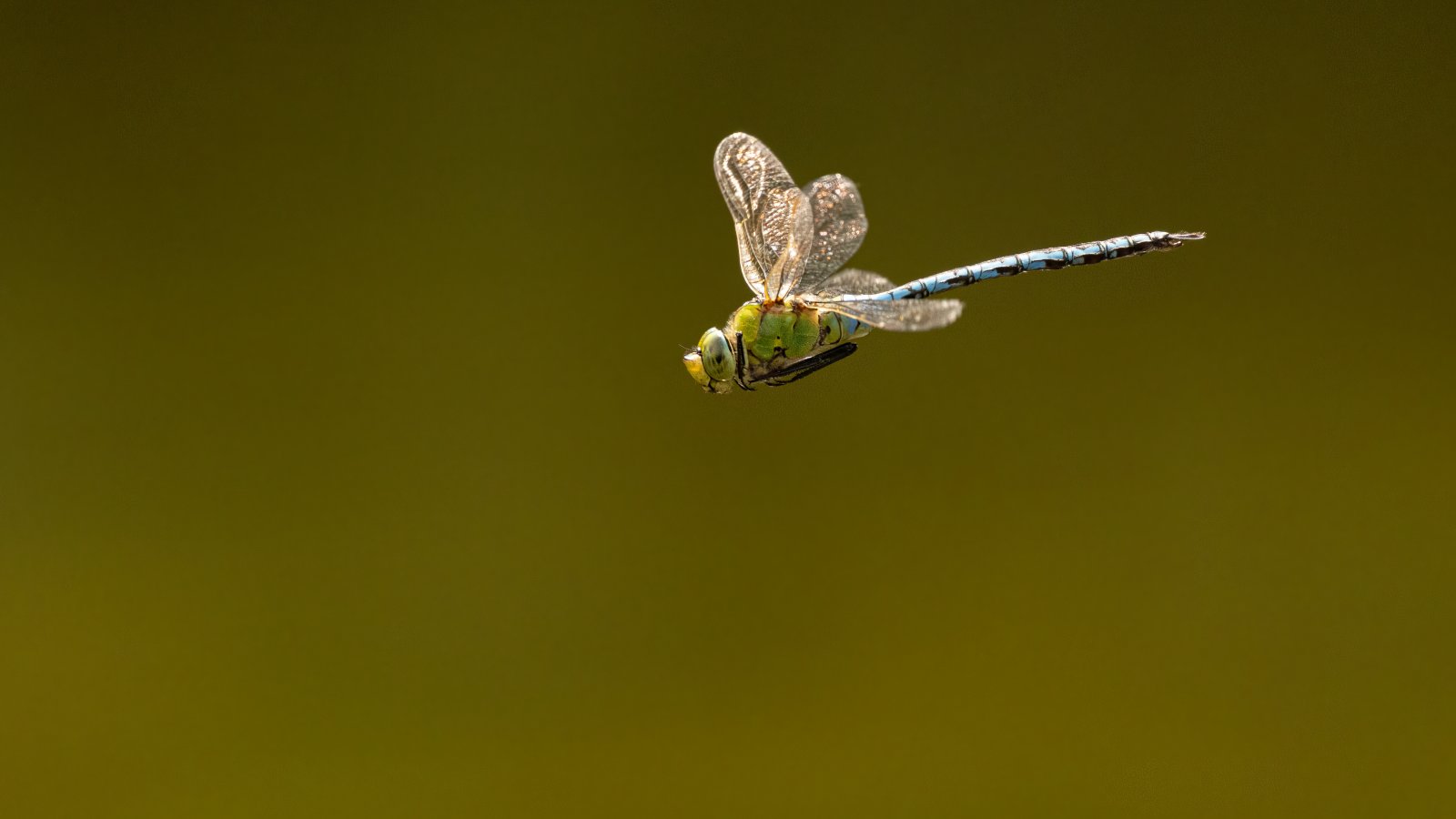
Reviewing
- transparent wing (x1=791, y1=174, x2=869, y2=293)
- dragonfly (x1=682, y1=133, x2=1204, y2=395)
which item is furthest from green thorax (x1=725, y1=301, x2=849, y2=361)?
transparent wing (x1=791, y1=174, x2=869, y2=293)

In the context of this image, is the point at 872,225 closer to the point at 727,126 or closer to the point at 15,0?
the point at 727,126

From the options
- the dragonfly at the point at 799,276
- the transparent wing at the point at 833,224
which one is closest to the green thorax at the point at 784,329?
the dragonfly at the point at 799,276

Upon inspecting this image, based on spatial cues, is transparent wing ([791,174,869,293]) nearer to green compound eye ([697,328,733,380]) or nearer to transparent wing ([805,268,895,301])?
transparent wing ([805,268,895,301])

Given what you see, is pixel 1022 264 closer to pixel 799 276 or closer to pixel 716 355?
pixel 799 276

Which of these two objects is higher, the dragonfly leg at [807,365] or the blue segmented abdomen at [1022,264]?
the blue segmented abdomen at [1022,264]

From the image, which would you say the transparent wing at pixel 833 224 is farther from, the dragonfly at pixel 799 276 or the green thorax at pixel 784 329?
the green thorax at pixel 784 329

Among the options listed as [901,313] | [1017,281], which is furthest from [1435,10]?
[901,313]

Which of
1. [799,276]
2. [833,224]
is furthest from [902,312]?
[833,224]
